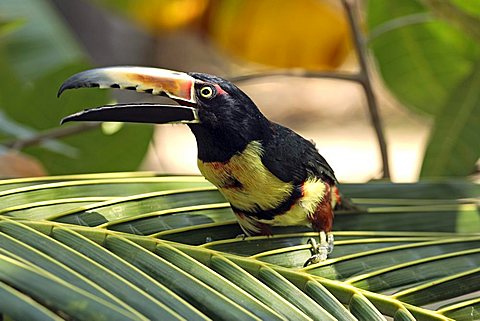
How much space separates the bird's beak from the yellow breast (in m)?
0.07

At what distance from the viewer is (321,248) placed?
1063 millimetres

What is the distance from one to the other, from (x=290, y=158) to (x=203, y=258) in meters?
0.18

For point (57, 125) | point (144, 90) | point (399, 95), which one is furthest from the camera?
point (399, 95)

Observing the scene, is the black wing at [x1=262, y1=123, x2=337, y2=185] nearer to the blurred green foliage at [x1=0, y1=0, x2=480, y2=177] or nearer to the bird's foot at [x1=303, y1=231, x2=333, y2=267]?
the bird's foot at [x1=303, y1=231, x2=333, y2=267]

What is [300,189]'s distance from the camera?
42.4 inches

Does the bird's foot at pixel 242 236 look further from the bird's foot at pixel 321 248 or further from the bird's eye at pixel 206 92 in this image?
the bird's eye at pixel 206 92

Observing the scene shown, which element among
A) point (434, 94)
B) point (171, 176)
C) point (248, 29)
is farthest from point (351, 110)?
point (171, 176)

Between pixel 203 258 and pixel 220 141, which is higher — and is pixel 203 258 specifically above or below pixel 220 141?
below

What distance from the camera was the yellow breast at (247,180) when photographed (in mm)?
1021

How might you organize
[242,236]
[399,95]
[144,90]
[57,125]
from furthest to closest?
1. [399,95]
2. [57,125]
3. [242,236]
4. [144,90]

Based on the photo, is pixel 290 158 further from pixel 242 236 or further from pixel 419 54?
pixel 419 54

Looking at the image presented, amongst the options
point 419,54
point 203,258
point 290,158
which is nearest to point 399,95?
point 419,54

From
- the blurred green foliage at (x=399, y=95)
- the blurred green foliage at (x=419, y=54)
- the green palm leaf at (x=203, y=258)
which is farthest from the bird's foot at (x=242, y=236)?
the blurred green foliage at (x=419, y=54)

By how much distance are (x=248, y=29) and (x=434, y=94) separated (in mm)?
1120
